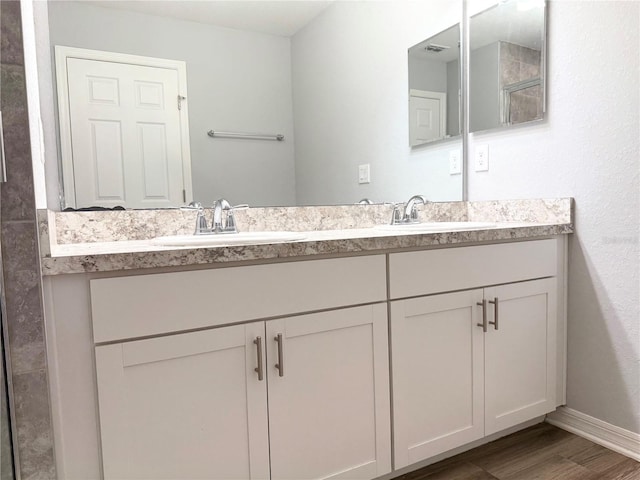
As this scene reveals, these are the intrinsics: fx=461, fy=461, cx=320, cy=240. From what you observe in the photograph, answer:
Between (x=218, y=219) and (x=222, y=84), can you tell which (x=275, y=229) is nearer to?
(x=218, y=219)

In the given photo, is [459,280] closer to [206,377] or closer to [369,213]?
[369,213]

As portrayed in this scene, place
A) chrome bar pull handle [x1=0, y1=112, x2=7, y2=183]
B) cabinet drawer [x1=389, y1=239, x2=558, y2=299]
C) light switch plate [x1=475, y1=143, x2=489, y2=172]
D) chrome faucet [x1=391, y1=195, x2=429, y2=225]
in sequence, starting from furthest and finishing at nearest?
1. light switch plate [x1=475, y1=143, x2=489, y2=172]
2. chrome faucet [x1=391, y1=195, x2=429, y2=225]
3. cabinet drawer [x1=389, y1=239, x2=558, y2=299]
4. chrome bar pull handle [x1=0, y1=112, x2=7, y2=183]

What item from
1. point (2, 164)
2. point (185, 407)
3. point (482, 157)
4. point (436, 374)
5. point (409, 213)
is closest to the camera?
point (2, 164)

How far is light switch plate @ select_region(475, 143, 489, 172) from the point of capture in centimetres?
212

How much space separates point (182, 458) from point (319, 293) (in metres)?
0.53

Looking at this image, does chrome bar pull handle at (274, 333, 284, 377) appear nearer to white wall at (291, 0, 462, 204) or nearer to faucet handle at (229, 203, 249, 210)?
faucet handle at (229, 203, 249, 210)

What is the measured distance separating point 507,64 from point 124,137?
1602 millimetres

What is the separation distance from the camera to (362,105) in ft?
6.61

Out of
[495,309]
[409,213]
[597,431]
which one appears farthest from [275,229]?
[597,431]

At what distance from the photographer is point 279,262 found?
1.22m

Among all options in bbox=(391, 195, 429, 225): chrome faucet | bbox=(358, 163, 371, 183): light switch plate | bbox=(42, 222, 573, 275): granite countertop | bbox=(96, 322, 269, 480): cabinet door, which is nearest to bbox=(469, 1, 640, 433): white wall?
bbox=(42, 222, 573, 275): granite countertop

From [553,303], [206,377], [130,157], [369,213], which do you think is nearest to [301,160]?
[369,213]

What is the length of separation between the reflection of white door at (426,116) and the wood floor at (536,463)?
4.36 ft

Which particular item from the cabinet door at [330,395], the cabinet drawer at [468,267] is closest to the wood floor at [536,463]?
the cabinet door at [330,395]
